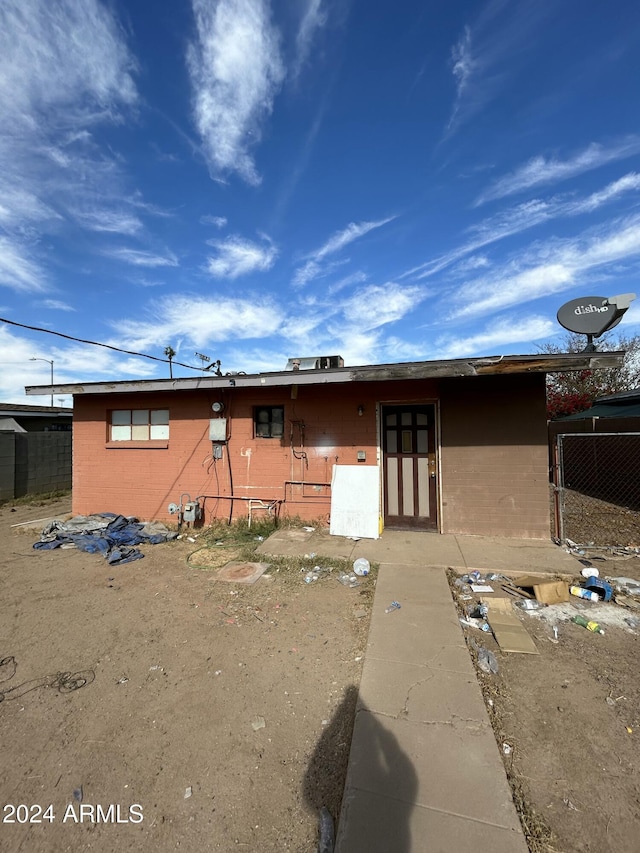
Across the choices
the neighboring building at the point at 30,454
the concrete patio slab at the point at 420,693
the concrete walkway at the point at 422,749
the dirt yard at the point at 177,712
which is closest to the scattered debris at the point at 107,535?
the dirt yard at the point at 177,712

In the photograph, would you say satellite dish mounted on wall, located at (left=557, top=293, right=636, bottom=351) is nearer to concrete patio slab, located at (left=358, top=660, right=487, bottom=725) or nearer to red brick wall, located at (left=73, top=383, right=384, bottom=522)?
red brick wall, located at (left=73, top=383, right=384, bottom=522)

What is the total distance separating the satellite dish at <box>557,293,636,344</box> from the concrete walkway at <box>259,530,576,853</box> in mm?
4555

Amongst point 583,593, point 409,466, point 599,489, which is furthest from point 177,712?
point 599,489

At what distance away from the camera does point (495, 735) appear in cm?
230

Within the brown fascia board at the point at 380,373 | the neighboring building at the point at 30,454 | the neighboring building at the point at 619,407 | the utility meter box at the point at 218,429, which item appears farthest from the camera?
the neighboring building at the point at 30,454

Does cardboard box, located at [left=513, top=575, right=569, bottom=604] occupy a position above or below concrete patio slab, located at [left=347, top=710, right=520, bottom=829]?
above

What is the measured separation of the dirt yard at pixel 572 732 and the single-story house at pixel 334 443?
2682 mm

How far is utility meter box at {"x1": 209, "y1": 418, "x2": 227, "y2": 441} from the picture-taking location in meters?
7.32

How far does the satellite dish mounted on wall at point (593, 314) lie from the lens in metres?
5.44

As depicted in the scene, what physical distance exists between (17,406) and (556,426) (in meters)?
20.4

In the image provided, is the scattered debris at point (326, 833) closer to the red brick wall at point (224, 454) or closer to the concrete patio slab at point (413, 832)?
the concrete patio slab at point (413, 832)

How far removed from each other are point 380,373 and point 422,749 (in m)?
4.60

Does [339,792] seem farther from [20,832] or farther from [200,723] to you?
[20,832]

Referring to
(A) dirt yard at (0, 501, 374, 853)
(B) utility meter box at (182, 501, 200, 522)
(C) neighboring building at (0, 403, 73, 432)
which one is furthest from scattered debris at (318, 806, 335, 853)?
(C) neighboring building at (0, 403, 73, 432)
